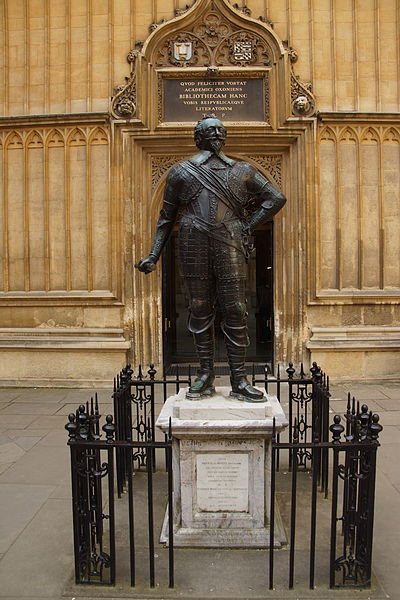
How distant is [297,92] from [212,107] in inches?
59.8

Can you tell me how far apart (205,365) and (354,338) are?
5.64m

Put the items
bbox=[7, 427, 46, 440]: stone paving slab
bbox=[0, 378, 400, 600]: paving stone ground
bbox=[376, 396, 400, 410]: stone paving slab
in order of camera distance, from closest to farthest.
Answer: bbox=[0, 378, 400, 600]: paving stone ground < bbox=[7, 427, 46, 440]: stone paving slab < bbox=[376, 396, 400, 410]: stone paving slab

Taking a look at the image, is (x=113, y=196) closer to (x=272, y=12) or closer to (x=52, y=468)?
(x=272, y=12)

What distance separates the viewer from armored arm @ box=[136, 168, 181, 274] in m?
3.68

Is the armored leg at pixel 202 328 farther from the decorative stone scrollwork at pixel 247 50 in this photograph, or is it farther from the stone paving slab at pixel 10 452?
the decorative stone scrollwork at pixel 247 50

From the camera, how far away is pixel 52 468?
4.89 metres

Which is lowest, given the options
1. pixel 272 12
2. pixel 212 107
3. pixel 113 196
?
pixel 113 196

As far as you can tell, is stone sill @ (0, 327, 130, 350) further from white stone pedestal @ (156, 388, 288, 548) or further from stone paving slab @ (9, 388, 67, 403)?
white stone pedestal @ (156, 388, 288, 548)

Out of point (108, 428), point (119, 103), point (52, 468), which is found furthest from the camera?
point (119, 103)

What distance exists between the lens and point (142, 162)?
9031 millimetres

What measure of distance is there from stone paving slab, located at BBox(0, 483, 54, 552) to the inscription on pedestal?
141 centimetres

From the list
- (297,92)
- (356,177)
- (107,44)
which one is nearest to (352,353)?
(356,177)

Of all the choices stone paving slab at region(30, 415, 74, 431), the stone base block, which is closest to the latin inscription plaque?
stone paving slab at region(30, 415, 74, 431)

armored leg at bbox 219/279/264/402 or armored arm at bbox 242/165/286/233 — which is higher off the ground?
armored arm at bbox 242/165/286/233
